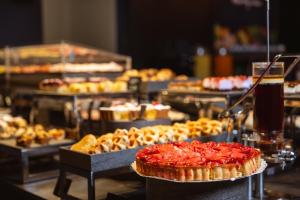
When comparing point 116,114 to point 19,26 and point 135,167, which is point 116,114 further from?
point 19,26

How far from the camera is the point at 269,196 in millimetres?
3475

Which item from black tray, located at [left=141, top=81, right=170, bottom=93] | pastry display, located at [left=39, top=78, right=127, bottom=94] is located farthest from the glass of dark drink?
black tray, located at [left=141, top=81, right=170, bottom=93]

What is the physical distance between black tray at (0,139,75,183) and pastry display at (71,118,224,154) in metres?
0.87

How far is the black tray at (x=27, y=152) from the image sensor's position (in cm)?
439

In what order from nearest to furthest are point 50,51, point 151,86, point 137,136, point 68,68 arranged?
point 137,136 → point 151,86 → point 68,68 → point 50,51

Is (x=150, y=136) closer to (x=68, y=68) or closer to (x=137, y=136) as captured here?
(x=137, y=136)

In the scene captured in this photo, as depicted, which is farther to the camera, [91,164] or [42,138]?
[42,138]

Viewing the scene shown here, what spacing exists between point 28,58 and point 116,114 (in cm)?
394

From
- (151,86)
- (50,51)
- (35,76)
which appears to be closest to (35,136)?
(151,86)

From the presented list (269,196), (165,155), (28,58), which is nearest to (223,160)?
(165,155)

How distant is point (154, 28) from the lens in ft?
32.3

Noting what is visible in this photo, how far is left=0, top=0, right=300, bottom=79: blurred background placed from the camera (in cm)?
951

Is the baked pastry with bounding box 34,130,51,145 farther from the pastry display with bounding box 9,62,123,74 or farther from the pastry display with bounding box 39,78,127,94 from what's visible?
the pastry display with bounding box 9,62,123,74

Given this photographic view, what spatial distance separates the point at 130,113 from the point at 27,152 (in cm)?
100
